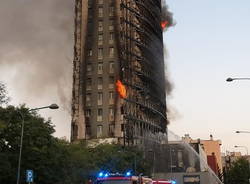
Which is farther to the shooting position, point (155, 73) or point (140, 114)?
point (155, 73)

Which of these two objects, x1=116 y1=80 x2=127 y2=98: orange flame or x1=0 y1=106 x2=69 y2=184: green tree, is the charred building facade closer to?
x1=116 y1=80 x2=127 y2=98: orange flame

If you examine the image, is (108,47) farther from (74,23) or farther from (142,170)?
(142,170)

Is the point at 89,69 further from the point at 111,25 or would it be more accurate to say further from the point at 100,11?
the point at 100,11

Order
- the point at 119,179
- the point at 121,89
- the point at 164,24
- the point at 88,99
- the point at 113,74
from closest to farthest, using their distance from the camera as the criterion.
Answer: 1. the point at 119,179
2. the point at 121,89
3. the point at 88,99
4. the point at 113,74
5. the point at 164,24

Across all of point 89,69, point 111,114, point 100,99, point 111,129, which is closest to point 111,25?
point 89,69

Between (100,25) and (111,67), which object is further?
(100,25)

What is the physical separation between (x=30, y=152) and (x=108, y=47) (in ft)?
166

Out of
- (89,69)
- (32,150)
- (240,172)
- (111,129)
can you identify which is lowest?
(32,150)

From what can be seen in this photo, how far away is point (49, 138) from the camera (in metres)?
45.4

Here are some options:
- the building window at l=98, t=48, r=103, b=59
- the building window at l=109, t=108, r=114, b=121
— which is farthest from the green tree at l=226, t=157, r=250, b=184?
the building window at l=98, t=48, r=103, b=59

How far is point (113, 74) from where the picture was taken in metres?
88.6

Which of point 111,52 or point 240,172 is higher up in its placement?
point 111,52

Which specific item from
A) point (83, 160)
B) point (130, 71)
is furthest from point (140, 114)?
point (83, 160)

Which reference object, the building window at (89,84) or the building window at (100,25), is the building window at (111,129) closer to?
the building window at (89,84)
